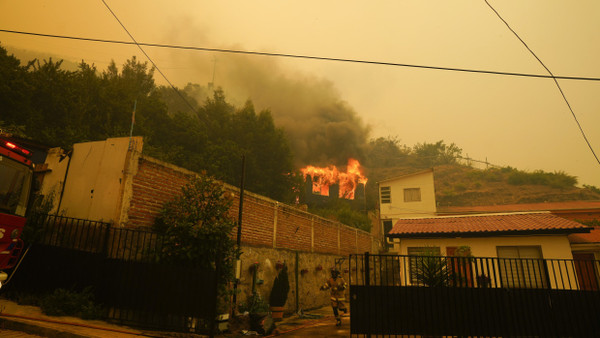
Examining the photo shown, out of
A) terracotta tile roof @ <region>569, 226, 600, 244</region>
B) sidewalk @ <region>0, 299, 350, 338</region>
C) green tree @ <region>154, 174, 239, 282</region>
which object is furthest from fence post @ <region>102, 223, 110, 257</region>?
terracotta tile roof @ <region>569, 226, 600, 244</region>

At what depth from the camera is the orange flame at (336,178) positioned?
49.4m

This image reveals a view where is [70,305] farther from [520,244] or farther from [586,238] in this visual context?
[586,238]

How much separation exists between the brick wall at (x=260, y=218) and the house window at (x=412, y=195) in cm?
1126

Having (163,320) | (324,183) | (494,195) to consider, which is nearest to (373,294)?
(163,320)

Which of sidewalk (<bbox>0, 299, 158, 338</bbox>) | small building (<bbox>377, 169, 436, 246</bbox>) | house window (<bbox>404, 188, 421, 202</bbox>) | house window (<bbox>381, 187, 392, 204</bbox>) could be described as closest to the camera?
sidewalk (<bbox>0, 299, 158, 338</bbox>)

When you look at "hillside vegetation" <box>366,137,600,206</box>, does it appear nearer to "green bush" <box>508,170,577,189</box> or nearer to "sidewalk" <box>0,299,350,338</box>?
"green bush" <box>508,170,577,189</box>

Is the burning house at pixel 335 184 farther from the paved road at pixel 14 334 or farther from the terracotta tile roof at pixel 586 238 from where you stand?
the paved road at pixel 14 334

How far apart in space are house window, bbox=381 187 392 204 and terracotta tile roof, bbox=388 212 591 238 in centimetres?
1616

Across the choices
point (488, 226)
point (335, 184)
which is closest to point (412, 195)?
point (335, 184)

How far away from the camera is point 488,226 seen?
1505 cm

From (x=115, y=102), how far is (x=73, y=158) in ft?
70.3

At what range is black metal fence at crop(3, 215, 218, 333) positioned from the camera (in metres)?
7.06

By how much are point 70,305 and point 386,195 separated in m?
31.0

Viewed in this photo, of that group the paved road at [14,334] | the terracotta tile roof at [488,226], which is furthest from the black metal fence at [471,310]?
the terracotta tile roof at [488,226]
